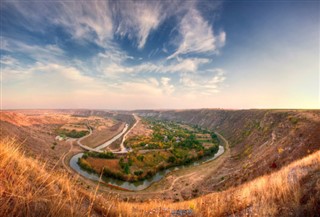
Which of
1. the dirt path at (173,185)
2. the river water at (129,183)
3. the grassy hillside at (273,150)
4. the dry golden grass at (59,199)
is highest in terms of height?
the dry golden grass at (59,199)

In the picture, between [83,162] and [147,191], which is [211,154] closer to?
[147,191]

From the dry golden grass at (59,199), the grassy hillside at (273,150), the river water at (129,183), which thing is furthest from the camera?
the river water at (129,183)

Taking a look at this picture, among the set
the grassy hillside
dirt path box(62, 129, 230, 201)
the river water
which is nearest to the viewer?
the grassy hillside

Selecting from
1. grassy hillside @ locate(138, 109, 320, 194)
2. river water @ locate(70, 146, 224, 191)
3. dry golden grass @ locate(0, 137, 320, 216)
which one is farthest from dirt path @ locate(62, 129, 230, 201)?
dry golden grass @ locate(0, 137, 320, 216)

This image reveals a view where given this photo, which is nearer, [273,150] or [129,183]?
[273,150]

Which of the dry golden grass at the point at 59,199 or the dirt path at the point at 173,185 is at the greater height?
the dry golden grass at the point at 59,199

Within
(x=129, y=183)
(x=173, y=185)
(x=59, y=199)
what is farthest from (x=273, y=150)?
(x=59, y=199)

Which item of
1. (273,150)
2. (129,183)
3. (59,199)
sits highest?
(59,199)

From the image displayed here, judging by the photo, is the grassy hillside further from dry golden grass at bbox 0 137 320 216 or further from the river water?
dry golden grass at bbox 0 137 320 216

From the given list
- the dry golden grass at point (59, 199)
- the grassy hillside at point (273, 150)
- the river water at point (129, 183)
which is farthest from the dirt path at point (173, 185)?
the dry golden grass at point (59, 199)

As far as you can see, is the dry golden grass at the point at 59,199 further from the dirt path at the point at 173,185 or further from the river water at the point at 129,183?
→ the river water at the point at 129,183

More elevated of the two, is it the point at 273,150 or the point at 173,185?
the point at 273,150

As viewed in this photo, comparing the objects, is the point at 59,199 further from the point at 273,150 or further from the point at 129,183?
the point at 129,183
